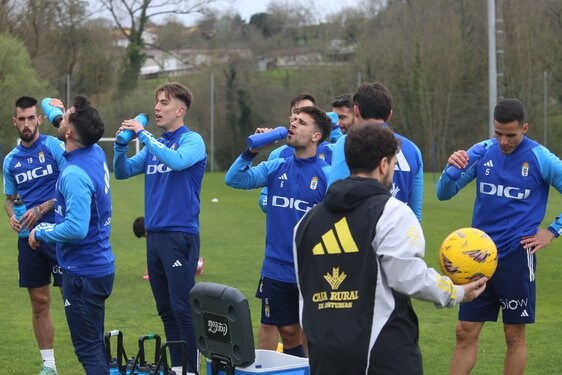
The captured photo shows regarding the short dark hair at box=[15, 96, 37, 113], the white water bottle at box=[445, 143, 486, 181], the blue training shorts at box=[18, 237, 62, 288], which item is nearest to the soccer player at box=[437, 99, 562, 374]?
the white water bottle at box=[445, 143, 486, 181]

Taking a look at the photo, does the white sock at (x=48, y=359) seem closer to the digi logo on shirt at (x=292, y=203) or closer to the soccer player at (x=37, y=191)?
the soccer player at (x=37, y=191)

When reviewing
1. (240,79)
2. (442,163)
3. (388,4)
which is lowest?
(442,163)

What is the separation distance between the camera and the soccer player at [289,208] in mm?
6891

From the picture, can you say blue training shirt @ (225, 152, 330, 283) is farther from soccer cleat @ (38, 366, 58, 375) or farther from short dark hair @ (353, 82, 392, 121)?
soccer cleat @ (38, 366, 58, 375)

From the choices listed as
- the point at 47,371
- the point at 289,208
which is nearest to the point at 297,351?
the point at 289,208

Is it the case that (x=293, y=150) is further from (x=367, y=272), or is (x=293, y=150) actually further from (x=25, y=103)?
(x=367, y=272)

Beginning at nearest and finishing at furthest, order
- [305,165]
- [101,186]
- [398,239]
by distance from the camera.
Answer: [398,239] < [101,186] < [305,165]

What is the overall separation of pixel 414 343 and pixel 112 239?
14788mm

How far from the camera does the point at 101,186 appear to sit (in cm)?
637

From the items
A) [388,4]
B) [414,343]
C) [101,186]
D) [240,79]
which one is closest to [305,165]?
[101,186]

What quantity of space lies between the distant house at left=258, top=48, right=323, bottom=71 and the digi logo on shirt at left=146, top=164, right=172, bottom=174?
45770mm

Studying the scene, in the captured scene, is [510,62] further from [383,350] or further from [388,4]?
[383,350]

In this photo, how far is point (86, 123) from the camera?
6.34m

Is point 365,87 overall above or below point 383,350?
above
